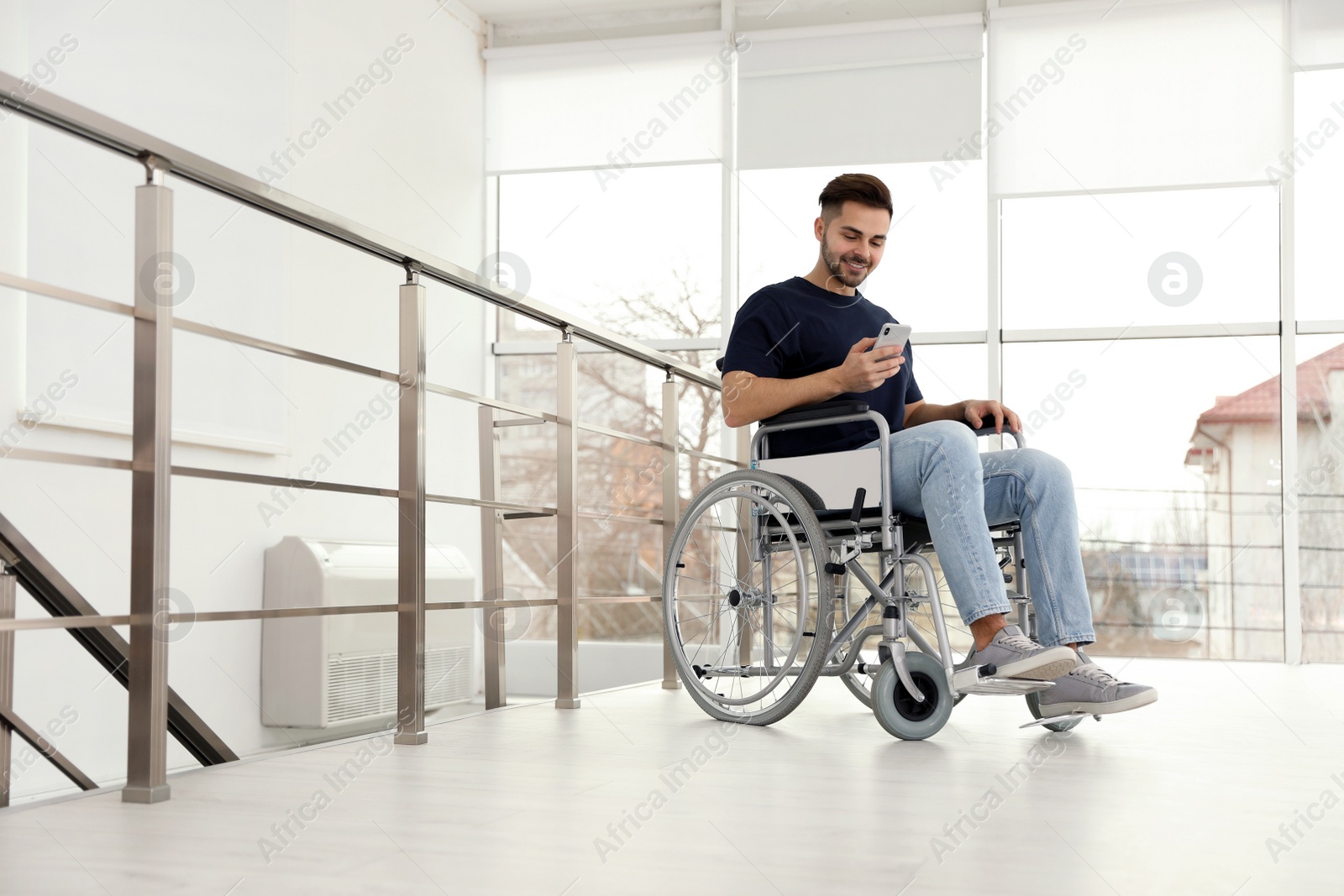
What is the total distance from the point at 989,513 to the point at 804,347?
1.39ft

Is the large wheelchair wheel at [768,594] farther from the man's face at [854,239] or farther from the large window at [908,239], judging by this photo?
the large window at [908,239]

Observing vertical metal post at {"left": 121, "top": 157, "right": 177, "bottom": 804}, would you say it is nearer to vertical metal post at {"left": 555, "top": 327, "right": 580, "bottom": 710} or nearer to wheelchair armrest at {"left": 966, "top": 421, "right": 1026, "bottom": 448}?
vertical metal post at {"left": 555, "top": 327, "right": 580, "bottom": 710}

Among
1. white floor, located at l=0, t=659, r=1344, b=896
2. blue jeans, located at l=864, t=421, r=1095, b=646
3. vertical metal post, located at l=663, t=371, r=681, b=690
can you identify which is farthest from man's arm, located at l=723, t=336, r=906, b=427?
vertical metal post, located at l=663, t=371, r=681, b=690

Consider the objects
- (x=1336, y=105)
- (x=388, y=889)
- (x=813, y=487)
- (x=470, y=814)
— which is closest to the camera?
(x=388, y=889)

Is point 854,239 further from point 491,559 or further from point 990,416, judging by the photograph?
point 491,559

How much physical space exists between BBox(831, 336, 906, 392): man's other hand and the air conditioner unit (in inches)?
87.7

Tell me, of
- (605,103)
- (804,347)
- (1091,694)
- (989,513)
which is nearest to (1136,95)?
(605,103)

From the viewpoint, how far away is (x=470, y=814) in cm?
112

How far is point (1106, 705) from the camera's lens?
5.06 feet

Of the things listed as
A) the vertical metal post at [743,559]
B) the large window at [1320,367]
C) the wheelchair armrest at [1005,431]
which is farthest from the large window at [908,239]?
the wheelchair armrest at [1005,431]

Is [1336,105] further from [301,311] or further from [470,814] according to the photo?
[470,814]

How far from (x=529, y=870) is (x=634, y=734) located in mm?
865

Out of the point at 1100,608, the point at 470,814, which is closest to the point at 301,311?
the point at 470,814

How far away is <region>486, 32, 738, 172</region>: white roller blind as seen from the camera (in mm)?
5094
